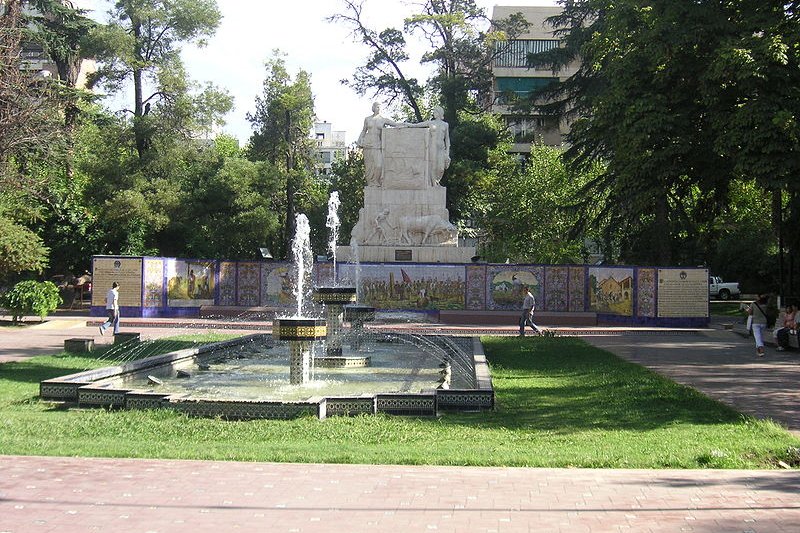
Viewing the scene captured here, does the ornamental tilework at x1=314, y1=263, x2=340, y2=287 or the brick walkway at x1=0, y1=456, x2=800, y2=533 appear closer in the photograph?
the brick walkway at x1=0, y1=456, x2=800, y2=533

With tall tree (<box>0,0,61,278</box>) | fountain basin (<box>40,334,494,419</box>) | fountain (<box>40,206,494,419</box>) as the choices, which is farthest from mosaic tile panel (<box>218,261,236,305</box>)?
fountain basin (<box>40,334,494,419</box>)

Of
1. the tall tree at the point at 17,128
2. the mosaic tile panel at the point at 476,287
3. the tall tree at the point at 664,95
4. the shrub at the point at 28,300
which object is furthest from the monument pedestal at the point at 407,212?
the tall tree at the point at 17,128

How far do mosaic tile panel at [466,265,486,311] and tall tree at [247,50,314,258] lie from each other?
1688 centimetres

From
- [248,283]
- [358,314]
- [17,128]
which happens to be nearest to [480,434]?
[358,314]

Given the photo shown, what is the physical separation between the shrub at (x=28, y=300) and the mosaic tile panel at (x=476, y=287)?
48.4ft

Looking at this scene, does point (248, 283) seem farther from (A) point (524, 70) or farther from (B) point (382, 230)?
(A) point (524, 70)

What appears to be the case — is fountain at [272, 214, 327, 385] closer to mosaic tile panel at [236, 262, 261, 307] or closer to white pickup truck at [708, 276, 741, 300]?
mosaic tile panel at [236, 262, 261, 307]

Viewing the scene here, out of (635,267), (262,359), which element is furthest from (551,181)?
(262,359)

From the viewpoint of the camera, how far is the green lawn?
27.1 ft

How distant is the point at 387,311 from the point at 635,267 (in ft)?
30.2

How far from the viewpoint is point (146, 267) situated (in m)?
30.9

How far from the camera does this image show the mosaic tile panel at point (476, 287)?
3134 cm

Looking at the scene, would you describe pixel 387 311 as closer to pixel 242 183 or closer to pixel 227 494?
pixel 242 183

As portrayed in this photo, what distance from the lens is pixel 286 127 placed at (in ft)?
156
